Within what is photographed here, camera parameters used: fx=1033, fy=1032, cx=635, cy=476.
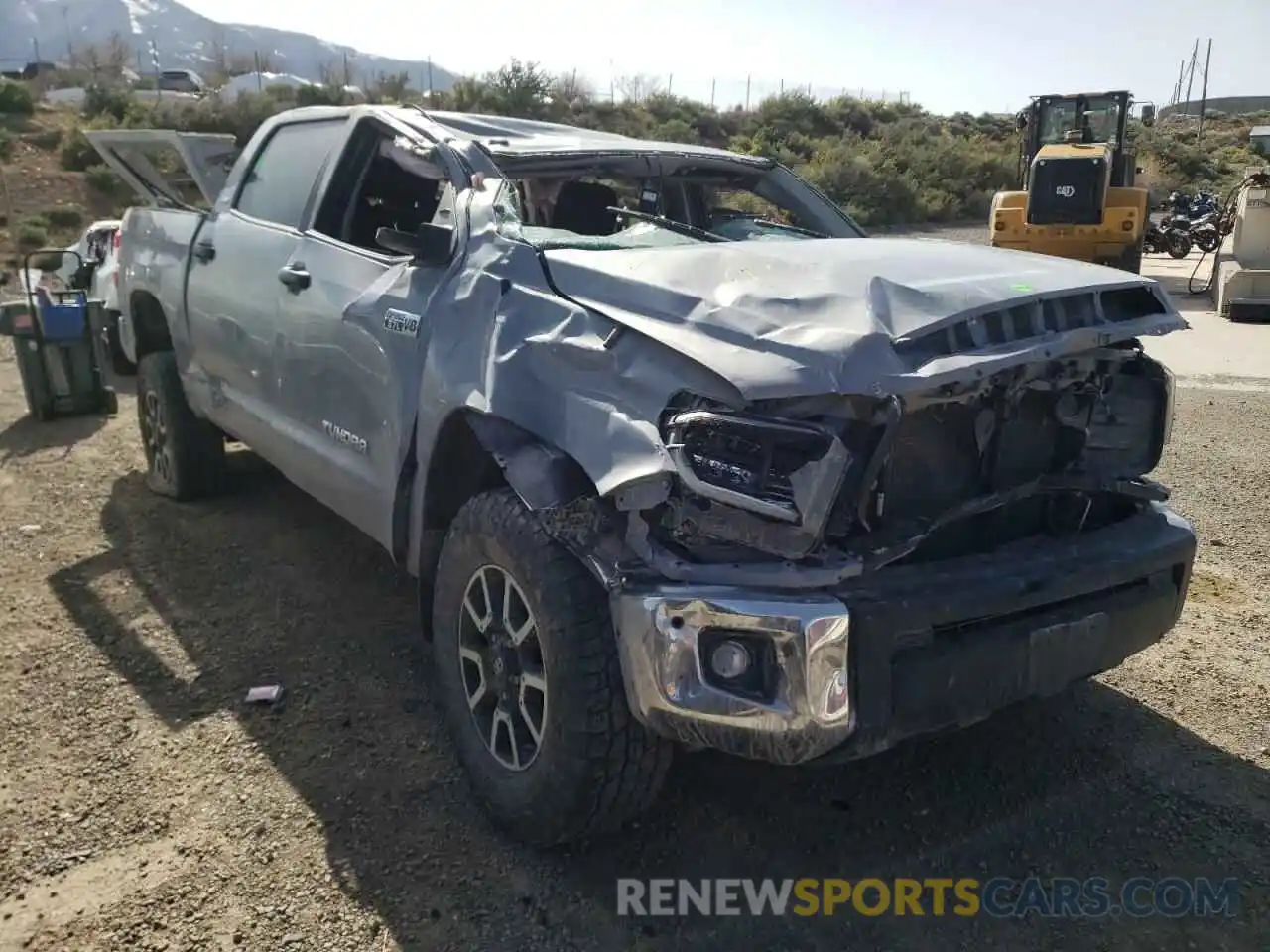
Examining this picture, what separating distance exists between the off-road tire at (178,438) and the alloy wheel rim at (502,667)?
10.4 feet

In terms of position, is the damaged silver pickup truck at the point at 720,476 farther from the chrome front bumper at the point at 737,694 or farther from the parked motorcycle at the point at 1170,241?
the parked motorcycle at the point at 1170,241

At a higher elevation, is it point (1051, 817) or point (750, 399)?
point (750, 399)

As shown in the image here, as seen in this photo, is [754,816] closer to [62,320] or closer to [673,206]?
[673,206]

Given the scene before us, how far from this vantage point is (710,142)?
118 ft

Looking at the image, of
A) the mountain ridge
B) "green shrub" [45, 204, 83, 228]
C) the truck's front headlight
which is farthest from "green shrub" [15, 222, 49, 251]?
the mountain ridge

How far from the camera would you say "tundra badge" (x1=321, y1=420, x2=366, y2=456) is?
138 inches

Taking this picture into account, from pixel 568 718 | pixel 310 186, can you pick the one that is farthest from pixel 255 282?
pixel 568 718

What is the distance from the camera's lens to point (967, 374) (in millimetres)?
2303

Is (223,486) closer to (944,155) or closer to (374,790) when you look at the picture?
(374,790)

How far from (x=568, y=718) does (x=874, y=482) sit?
35.9 inches

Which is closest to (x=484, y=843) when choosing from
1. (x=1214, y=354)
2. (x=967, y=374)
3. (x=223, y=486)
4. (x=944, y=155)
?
(x=967, y=374)

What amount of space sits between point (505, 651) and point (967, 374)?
1.37 m

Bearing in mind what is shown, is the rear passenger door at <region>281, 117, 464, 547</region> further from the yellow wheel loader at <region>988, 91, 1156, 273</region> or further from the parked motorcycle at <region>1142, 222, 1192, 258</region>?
the parked motorcycle at <region>1142, 222, 1192, 258</region>

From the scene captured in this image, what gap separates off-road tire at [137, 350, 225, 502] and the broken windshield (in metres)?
2.52
